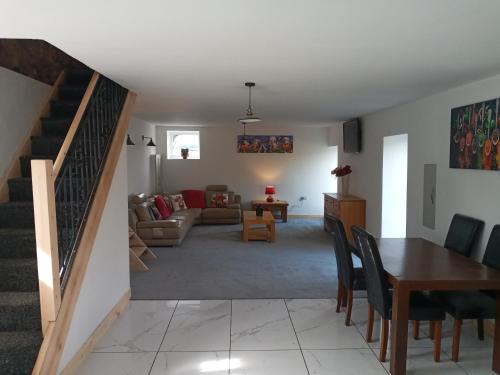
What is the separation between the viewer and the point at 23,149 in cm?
369

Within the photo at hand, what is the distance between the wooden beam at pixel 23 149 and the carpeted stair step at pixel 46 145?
0.07m

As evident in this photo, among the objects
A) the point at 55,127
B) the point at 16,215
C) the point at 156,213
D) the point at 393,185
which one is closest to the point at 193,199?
the point at 156,213

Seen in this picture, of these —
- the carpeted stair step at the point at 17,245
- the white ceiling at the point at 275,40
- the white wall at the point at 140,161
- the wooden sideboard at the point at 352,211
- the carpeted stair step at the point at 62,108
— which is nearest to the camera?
the white ceiling at the point at 275,40

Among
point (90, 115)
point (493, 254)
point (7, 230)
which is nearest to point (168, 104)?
point (90, 115)

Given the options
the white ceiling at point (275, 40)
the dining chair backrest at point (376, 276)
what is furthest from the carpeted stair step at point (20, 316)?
the dining chair backrest at point (376, 276)

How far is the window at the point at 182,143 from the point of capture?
9.55 m

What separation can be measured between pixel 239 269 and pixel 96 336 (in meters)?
2.36

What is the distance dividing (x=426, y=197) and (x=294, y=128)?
534cm

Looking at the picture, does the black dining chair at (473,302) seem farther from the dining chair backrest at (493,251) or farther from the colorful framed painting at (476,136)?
the colorful framed painting at (476,136)

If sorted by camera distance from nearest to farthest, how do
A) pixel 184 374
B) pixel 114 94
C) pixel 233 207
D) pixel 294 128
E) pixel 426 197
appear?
pixel 184 374 → pixel 114 94 → pixel 426 197 → pixel 233 207 → pixel 294 128

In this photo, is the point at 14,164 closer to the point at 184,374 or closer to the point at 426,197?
the point at 184,374

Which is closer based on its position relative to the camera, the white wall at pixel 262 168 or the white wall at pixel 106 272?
the white wall at pixel 106 272

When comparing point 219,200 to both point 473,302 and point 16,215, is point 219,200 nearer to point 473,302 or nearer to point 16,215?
point 16,215

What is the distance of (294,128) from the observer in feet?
31.0
